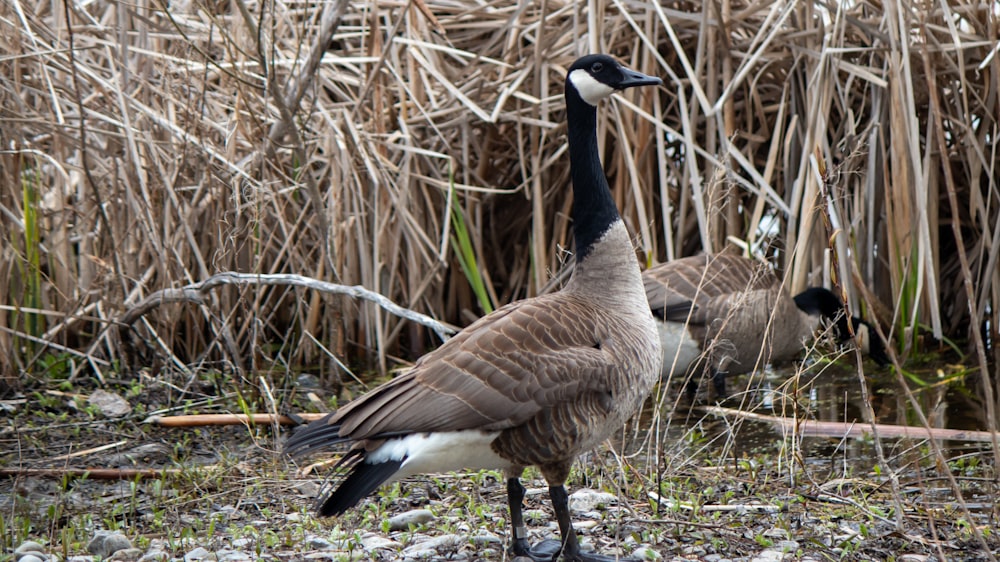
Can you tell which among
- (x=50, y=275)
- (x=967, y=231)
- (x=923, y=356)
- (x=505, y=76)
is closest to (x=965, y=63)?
(x=967, y=231)

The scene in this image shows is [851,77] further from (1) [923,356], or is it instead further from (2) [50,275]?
(2) [50,275]

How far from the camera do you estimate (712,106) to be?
6.61 metres

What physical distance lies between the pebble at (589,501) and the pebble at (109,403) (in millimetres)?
2583

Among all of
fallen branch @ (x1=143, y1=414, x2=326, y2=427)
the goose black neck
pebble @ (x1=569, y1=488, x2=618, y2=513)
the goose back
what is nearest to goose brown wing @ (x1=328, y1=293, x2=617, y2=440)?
the goose black neck

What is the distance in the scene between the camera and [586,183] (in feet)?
14.3

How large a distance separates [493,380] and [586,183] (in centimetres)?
120

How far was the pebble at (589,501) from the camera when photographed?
162 inches

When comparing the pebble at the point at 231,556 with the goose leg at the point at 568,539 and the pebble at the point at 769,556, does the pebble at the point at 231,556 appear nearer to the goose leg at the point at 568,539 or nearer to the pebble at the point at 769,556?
the goose leg at the point at 568,539

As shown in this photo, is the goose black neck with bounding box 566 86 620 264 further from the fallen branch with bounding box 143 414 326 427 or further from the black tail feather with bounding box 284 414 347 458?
the fallen branch with bounding box 143 414 326 427

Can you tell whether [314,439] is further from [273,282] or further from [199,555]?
[273,282]

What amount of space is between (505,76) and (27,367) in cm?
352

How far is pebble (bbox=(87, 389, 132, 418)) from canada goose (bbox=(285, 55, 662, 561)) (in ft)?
7.63

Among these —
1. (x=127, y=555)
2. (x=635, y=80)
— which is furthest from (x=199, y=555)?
(x=635, y=80)

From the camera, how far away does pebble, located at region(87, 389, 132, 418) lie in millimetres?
5384
